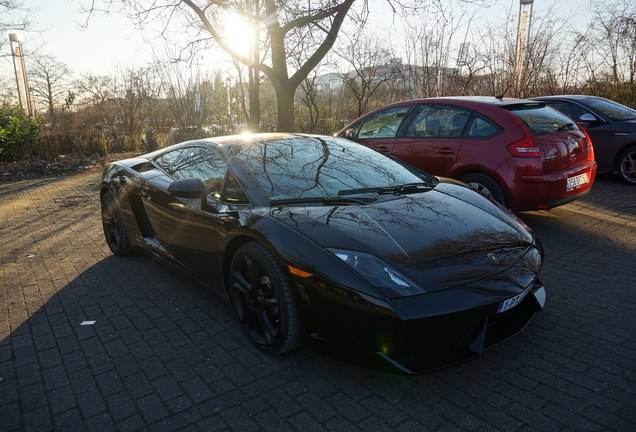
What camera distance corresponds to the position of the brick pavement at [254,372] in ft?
7.36

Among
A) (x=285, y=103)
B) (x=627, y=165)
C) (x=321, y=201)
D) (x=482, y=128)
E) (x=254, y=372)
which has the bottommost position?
(x=254, y=372)

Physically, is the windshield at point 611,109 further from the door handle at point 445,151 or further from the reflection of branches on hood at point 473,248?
the reflection of branches on hood at point 473,248

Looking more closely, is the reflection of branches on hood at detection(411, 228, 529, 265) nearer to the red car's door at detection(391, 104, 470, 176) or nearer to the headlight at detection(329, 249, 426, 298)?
the headlight at detection(329, 249, 426, 298)

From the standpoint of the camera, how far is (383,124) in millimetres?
6289

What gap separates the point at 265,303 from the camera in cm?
276

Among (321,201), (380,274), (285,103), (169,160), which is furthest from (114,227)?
(285,103)

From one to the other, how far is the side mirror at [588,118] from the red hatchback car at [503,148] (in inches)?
112

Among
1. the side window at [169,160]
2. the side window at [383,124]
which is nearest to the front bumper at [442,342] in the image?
the side window at [169,160]

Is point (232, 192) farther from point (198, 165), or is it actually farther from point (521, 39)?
point (521, 39)

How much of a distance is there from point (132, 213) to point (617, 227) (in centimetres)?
526

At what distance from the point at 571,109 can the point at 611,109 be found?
0.67 m

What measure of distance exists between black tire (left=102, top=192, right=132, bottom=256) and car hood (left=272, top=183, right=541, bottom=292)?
2.56m

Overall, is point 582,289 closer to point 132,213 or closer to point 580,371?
point 580,371

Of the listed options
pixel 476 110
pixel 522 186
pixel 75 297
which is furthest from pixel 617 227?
pixel 75 297
